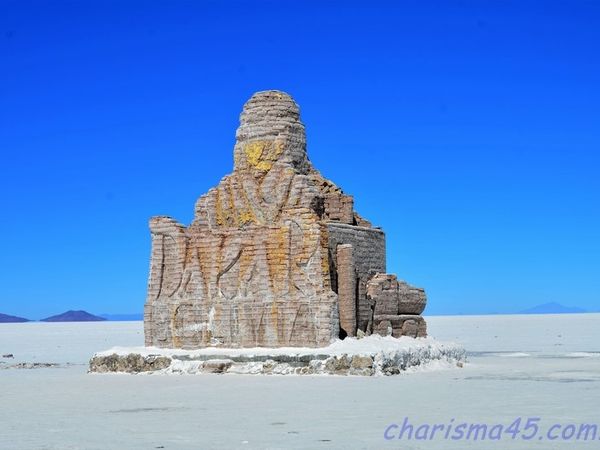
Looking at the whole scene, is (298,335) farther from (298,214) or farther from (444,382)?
(444,382)

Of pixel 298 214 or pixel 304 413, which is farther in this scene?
pixel 298 214

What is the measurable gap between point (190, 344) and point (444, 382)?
844 centimetres

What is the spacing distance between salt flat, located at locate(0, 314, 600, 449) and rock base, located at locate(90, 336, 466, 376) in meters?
0.62

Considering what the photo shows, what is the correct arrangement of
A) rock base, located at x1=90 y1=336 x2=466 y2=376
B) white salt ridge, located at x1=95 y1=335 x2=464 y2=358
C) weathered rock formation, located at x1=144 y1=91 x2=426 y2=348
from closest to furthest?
rock base, located at x1=90 y1=336 x2=466 y2=376
white salt ridge, located at x1=95 y1=335 x2=464 y2=358
weathered rock formation, located at x1=144 y1=91 x2=426 y2=348

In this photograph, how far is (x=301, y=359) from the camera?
23.0m

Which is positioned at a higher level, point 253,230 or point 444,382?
point 253,230

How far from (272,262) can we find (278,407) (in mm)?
9191

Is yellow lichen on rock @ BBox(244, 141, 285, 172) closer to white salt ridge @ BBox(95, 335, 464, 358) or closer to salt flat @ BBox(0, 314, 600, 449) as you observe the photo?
white salt ridge @ BBox(95, 335, 464, 358)

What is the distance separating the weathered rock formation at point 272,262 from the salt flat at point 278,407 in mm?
2307

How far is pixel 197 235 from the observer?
26.5 m

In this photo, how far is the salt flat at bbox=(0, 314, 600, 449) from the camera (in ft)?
41.0

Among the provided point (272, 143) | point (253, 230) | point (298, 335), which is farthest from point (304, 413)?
point (272, 143)

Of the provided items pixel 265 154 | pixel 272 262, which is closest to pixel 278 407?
pixel 272 262

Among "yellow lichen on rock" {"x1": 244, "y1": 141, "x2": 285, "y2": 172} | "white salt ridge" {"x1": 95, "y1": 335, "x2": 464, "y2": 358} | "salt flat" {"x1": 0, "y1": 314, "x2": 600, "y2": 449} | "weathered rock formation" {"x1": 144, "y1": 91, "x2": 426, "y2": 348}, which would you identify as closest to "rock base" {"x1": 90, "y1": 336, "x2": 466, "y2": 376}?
"white salt ridge" {"x1": 95, "y1": 335, "x2": 464, "y2": 358}
